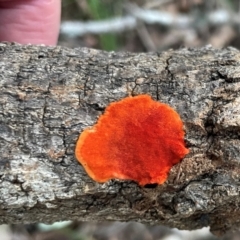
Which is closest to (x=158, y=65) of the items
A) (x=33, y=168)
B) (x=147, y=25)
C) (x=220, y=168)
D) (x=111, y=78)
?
(x=111, y=78)

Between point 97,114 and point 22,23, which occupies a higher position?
point 22,23

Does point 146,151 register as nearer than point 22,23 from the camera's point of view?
Yes

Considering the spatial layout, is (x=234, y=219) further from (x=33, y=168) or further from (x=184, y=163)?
(x=33, y=168)
